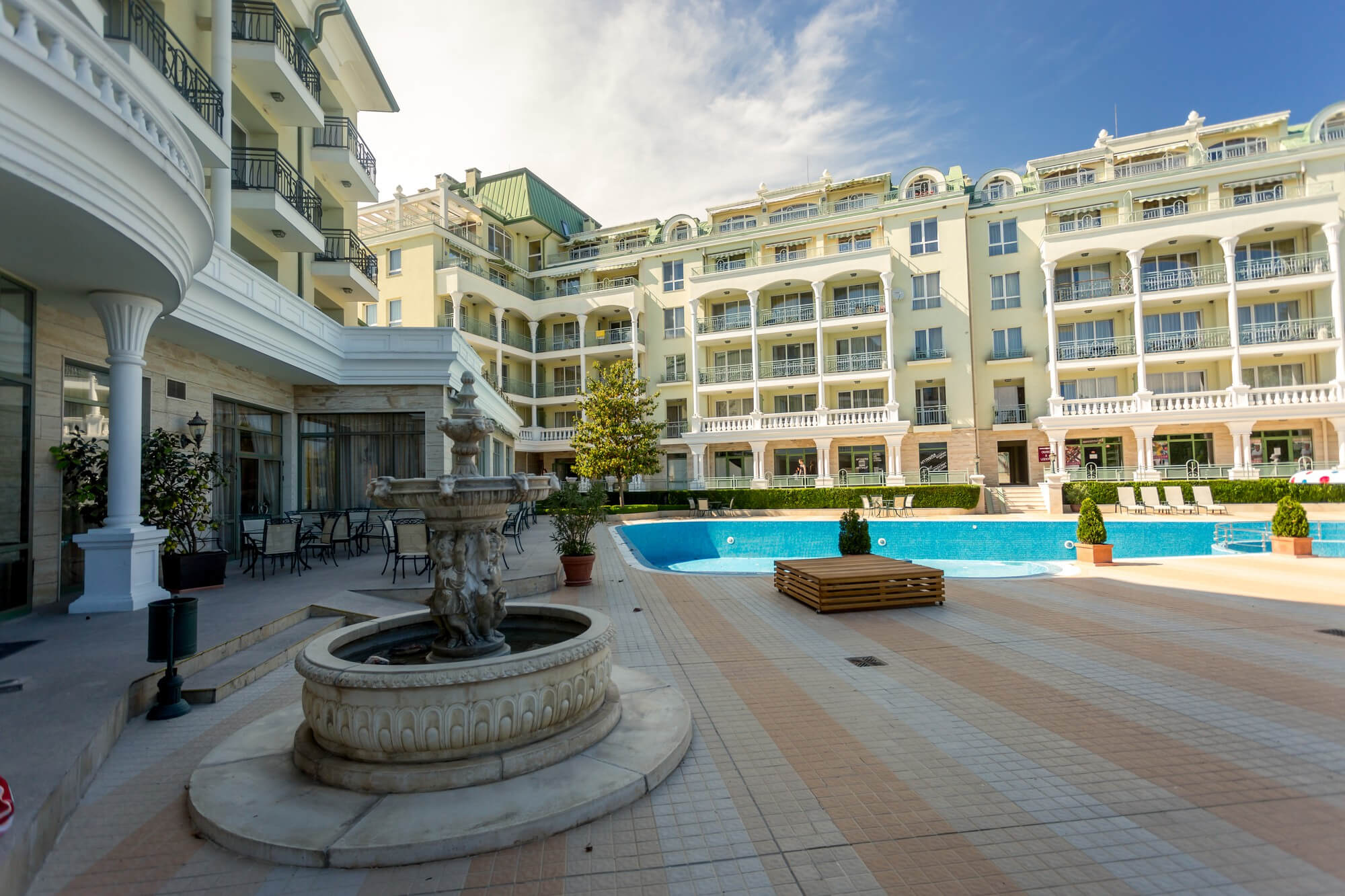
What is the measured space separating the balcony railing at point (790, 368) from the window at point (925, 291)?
19.9ft

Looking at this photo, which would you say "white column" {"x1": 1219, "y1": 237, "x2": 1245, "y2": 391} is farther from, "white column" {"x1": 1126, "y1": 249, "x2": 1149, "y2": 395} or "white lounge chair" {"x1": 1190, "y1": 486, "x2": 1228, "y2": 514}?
"white lounge chair" {"x1": 1190, "y1": 486, "x2": 1228, "y2": 514}

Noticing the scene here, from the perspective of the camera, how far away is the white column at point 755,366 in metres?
33.9

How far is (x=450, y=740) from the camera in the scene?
3676 millimetres

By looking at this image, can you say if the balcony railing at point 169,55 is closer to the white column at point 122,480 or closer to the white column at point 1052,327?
the white column at point 122,480

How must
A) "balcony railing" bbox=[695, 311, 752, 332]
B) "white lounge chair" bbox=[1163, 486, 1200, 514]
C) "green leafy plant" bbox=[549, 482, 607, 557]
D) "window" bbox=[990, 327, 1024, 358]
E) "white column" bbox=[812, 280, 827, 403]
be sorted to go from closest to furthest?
1. "green leafy plant" bbox=[549, 482, 607, 557]
2. "white lounge chair" bbox=[1163, 486, 1200, 514]
3. "window" bbox=[990, 327, 1024, 358]
4. "white column" bbox=[812, 280, 827, 403]
5. "balcony railing" bbox=[695, 311, 752, 332]

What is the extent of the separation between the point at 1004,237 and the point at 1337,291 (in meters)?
13.4

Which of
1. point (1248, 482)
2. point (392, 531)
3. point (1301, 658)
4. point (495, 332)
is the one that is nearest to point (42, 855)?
point (392, 531)

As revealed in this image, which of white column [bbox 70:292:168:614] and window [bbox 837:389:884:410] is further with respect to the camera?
window [bbox 837:389:884:410]

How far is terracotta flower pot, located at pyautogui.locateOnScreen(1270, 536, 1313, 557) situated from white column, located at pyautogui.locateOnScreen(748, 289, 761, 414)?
22.7m

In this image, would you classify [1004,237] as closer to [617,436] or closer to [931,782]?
[617,436]

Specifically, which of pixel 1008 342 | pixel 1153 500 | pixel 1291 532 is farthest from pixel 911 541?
pixel 1008 342

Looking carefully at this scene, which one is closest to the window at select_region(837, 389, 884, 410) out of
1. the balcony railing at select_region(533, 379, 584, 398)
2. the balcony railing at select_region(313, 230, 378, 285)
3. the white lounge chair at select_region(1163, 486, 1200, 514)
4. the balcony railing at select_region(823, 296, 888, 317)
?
the balcony railing at select_region(823, 296, 888, 317)

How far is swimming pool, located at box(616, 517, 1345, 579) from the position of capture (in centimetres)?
1677

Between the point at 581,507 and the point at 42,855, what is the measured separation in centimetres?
Answer: 802
